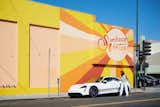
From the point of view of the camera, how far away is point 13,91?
26.3 meters

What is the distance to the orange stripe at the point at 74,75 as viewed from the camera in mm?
30266

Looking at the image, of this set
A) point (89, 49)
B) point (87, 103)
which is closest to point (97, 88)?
point (87, 103)

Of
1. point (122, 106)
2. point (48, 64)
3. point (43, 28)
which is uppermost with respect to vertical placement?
point (43, 28)

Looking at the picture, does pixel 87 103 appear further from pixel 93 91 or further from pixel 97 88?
pixel 97 88

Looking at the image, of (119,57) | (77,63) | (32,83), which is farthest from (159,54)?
(32,83)

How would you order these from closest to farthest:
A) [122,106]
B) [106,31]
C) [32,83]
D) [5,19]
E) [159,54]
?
1. [122,106]
2. [5,19]
3. [32,83]
4. [106,31]
5. [159,54]

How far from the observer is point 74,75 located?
102 feet

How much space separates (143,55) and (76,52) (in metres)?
5.66

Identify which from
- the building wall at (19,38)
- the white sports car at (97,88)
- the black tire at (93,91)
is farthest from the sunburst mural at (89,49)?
the black tire at (93,91)

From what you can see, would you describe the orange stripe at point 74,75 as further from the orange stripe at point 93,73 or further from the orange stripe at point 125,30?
the orange stripe at point 125,30

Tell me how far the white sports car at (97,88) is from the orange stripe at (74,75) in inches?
217

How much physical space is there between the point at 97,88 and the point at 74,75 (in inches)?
275

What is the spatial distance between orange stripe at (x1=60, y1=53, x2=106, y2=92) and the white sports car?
552 cm

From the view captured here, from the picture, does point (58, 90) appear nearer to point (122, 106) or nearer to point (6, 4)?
point (6, 4)
